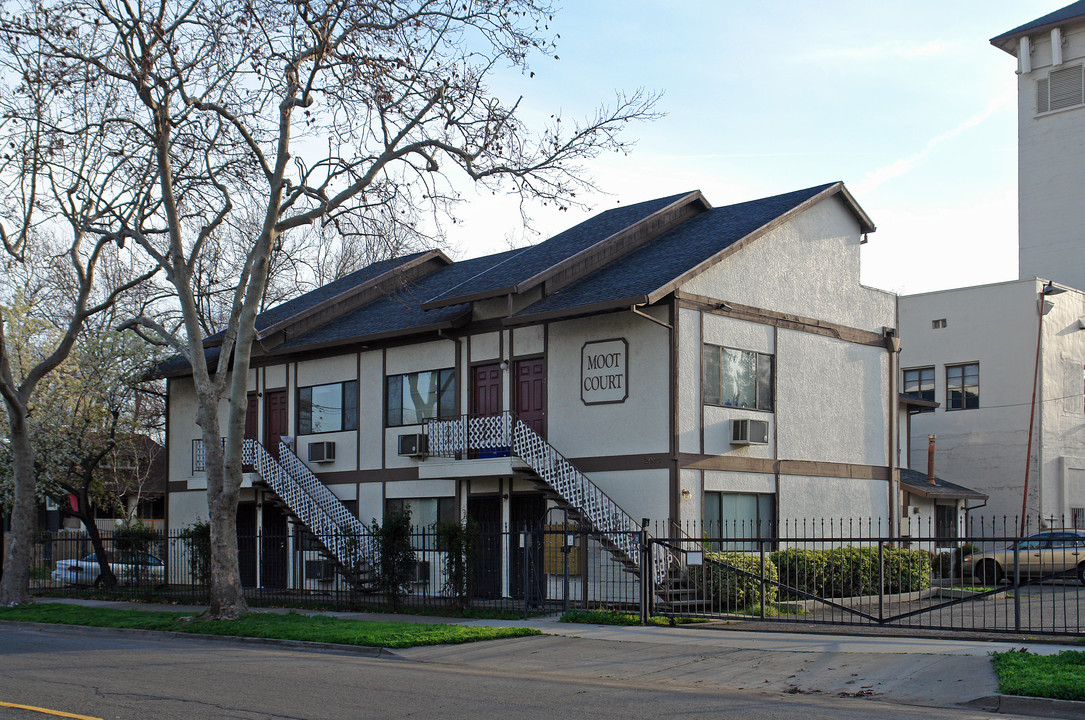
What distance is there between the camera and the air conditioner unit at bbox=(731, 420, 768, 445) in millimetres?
23484

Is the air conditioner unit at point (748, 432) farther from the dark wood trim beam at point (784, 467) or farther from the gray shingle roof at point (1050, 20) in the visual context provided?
the gray shingle roof at point (1050, 20)

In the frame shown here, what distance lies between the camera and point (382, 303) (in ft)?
106

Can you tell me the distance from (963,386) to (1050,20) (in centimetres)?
2028

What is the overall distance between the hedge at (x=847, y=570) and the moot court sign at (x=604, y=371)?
15.9 ft

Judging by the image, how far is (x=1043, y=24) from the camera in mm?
49125

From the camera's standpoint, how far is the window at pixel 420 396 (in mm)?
27016

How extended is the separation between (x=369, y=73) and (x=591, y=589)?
11.3 meters

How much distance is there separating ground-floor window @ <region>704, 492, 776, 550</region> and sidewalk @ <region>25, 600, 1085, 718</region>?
5.09 m

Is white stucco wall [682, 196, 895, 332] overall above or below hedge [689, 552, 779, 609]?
above

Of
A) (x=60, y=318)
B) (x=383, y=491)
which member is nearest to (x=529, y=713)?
(x=383, y=491)

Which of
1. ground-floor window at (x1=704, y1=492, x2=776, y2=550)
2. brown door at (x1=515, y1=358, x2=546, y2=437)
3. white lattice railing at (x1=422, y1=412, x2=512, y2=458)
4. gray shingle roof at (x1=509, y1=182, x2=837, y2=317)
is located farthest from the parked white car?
ground-floor window at (x1=704, y1=492, x2=776, y2=550)

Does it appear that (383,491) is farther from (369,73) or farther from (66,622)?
(369,73)

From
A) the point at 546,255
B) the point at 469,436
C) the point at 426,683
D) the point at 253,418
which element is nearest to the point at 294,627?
the point at 426,683

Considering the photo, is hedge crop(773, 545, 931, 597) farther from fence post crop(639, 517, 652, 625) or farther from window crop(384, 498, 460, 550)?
window crop(384, 498, 460, 550)
